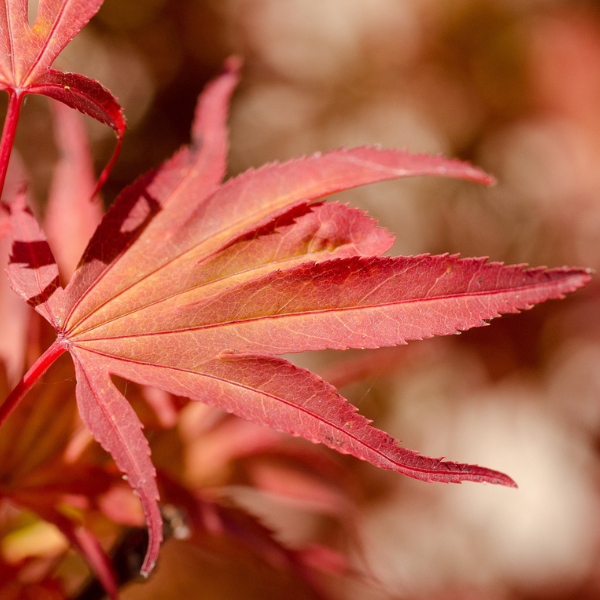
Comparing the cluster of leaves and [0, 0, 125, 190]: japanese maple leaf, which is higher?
[0, 0, 125, 190]: japanese maple leaf

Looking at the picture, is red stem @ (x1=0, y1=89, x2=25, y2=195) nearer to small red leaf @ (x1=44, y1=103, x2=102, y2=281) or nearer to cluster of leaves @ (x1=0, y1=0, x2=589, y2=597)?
cluster of leaves @ (x1=0, y1=0, x2=589, y2=597)

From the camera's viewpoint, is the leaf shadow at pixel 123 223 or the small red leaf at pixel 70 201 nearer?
the leaf shadow at pixel 123 223

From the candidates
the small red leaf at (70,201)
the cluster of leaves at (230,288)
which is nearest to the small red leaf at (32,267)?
the cluster of leaves at (230,288)

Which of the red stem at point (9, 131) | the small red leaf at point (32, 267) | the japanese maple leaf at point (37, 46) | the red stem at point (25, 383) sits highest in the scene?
the japanese maple leaf at point (37, 46)

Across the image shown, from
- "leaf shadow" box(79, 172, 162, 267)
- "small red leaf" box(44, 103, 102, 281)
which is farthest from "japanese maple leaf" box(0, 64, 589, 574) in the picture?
"small red leaf" box(44, 103, 102, 281)

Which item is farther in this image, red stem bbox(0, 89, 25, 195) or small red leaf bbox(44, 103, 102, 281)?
small red leaf bbox(44, 103, 102, 281)

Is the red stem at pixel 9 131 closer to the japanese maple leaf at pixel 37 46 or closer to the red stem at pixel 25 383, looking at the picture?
the japanese maple leaf at pixel 37 46

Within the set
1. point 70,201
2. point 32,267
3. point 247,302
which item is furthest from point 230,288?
point 70,201

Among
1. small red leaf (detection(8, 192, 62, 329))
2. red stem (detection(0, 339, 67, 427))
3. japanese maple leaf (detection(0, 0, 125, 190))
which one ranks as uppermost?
japanese maple leaf (detection(0, 0, 125, 190))
